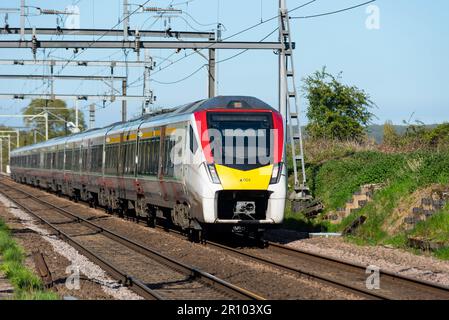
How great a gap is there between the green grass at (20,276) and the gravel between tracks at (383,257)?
6219mm

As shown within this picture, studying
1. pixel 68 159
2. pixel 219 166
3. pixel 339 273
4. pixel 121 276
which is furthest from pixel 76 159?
pixel 339 273

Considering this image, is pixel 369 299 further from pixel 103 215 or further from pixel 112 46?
pixel 103 215

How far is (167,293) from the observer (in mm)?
12367

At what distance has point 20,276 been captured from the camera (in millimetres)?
12930

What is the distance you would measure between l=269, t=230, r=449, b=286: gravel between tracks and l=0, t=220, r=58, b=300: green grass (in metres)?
6.22

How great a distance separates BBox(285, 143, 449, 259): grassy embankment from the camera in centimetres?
1823

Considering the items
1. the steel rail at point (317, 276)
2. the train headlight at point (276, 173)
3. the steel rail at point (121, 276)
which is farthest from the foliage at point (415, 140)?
the steel rail at point (121, 276)

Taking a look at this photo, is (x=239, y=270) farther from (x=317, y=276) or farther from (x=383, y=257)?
(x=383, y=257)

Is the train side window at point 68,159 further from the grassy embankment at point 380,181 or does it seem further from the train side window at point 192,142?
the train side window at point 192,142

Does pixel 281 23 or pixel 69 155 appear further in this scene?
pixel 69 155

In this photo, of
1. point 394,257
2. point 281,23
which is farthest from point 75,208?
point 394,257

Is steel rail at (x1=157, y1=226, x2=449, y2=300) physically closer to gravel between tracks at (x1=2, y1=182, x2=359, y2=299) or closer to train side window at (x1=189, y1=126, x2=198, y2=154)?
gravel between tracks at (x1=2, y1=182, x2=359, y2=299)

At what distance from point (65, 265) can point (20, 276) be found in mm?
2839

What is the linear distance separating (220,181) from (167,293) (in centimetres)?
532
